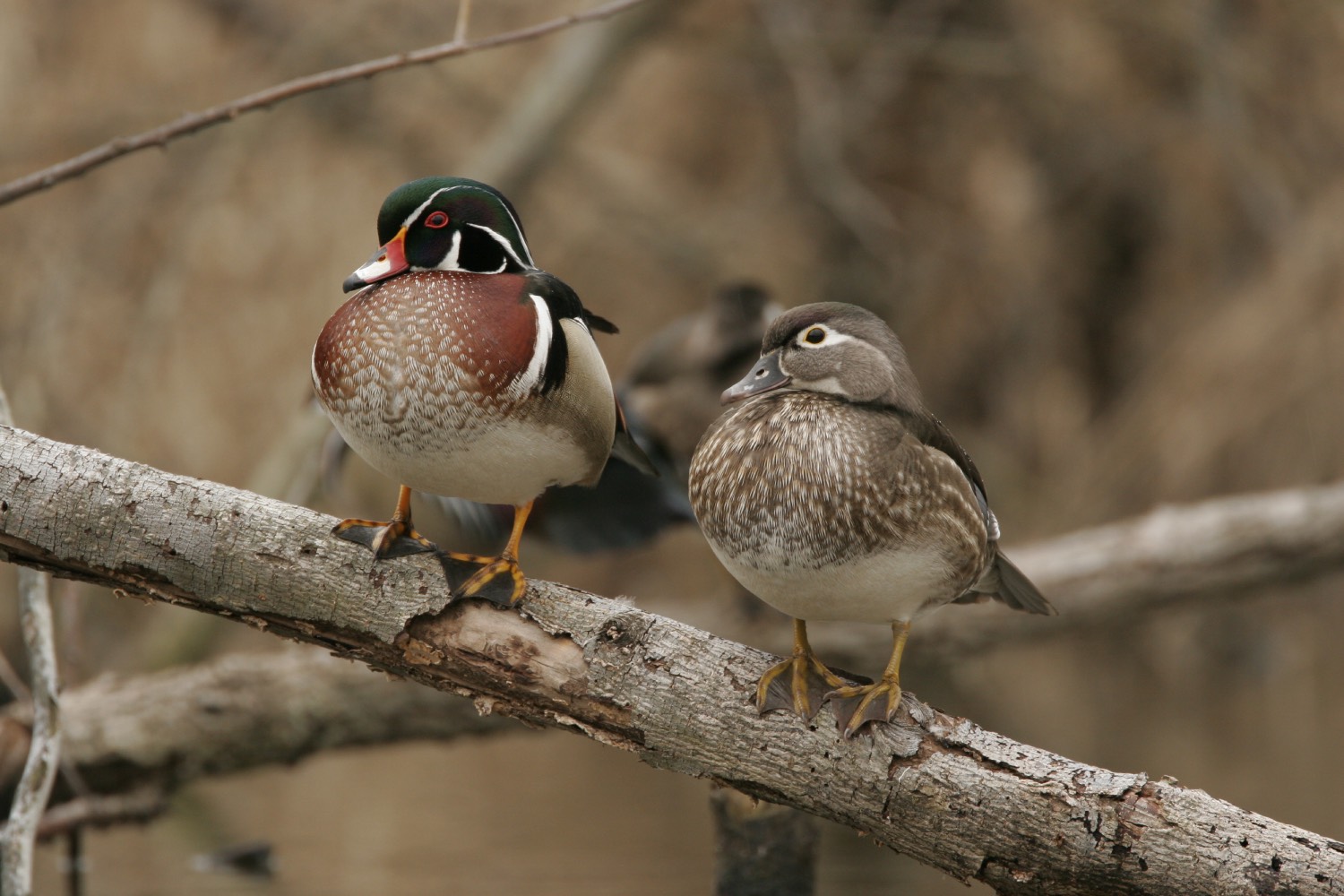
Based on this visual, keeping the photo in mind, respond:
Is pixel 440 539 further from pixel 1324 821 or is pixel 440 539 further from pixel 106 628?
pixel 1324 821

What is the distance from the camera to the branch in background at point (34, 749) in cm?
201

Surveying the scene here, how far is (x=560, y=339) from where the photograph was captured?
70.5 inches

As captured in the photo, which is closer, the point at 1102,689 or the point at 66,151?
the point at 66,151

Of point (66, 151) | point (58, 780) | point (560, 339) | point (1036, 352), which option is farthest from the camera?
point (1036, 352)

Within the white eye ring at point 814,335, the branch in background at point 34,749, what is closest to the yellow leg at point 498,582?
the white eye ring at point 814,335

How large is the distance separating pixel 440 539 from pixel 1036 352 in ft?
8.57

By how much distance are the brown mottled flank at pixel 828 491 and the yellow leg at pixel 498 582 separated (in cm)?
24

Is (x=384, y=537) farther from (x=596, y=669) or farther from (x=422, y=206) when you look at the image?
(x=422, y=206)

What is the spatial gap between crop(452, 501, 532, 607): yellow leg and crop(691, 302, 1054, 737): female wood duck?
0.80 ft

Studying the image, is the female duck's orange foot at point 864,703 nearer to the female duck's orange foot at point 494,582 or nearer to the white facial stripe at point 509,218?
the female duck's orange foot at point 494,582

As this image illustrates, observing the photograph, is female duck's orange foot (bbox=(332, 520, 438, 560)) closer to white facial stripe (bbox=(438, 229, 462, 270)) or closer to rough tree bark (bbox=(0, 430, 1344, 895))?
rough tree bark (bbox=(0, 430, 1344, 895))

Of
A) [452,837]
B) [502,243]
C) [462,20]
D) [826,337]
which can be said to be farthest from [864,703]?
[452,837]

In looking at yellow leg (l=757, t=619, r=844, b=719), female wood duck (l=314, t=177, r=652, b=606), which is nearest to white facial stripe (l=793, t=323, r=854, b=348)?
female wood duck (l=314, t=177, r=652, b=606)

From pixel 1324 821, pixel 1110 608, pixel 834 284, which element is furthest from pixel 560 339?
pixel 834 284
